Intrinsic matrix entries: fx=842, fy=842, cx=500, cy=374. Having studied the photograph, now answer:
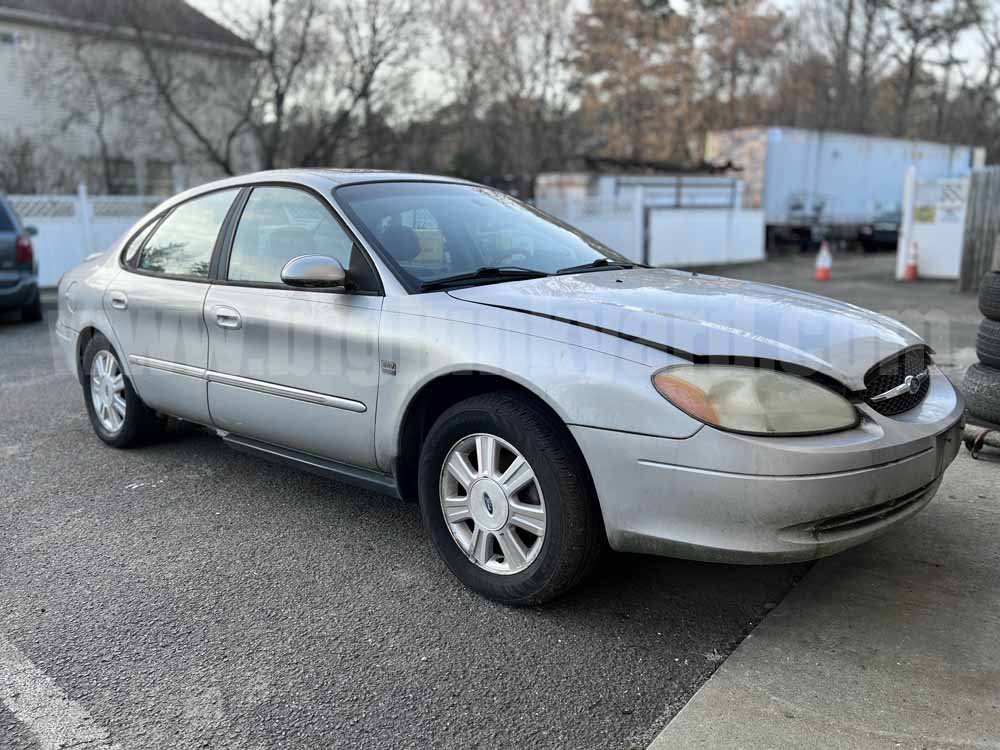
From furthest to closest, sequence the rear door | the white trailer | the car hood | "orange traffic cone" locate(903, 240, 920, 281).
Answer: the white trailer
"orange traffic cone" locate(903, 240, 920, 281)
the rear door
the car hood

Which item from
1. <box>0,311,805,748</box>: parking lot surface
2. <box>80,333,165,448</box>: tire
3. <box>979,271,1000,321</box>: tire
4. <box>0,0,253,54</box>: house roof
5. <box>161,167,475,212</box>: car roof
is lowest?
<box>0,311,805,748</box>: parking lot surface

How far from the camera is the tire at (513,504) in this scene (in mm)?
2766

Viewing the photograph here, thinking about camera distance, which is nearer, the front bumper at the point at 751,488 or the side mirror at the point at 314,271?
the front bumper at the point at 751,488

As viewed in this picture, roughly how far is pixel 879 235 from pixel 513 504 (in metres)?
25.3

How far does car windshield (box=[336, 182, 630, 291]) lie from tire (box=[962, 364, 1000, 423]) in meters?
2.08

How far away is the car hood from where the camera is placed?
2703 millimetres

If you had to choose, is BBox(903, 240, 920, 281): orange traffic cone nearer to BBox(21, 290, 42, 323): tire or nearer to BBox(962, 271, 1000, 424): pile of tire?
BBox(962, 271, 1000, 424): pile of tire

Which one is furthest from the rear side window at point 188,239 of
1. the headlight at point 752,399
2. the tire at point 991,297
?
the tire at point 991,297

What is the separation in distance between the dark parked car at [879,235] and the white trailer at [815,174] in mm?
650

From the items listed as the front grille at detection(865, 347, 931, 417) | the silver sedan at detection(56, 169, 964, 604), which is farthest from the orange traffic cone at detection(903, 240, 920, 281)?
the front grille at detection(865, 347, 931, 417)

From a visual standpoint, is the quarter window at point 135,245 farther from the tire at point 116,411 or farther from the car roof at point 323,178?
the car roof at point 323,178

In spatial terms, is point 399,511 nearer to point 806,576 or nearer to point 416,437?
point 416,437

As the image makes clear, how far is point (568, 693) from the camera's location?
8.24ft

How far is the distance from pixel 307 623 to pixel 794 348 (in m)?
1.90
